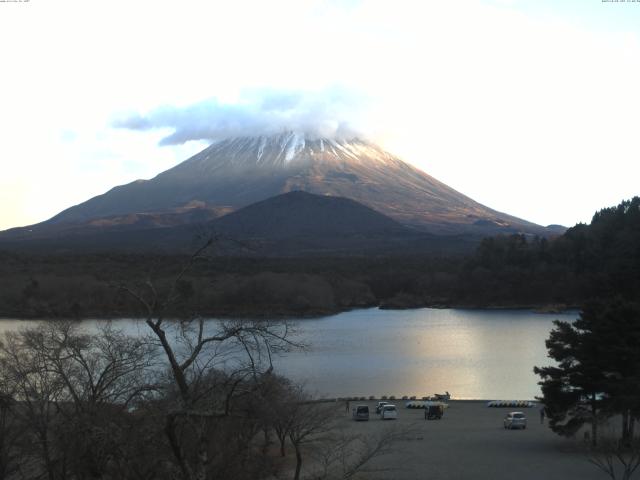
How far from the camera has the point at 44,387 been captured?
905 centimetres

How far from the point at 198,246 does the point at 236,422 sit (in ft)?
11.2

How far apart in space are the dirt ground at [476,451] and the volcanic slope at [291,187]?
90.3 m

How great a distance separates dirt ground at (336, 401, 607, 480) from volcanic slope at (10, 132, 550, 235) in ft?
296

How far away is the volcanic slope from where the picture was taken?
115438mm

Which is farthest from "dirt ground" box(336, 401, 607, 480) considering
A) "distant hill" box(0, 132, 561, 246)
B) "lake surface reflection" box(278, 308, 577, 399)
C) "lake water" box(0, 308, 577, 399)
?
"distant hill" box(0, 132, 561, 246)

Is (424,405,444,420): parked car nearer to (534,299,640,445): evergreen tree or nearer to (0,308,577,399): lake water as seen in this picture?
(0,308,577,399): lake water

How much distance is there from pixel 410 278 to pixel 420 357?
109ft

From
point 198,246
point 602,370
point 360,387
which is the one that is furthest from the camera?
point 360,387

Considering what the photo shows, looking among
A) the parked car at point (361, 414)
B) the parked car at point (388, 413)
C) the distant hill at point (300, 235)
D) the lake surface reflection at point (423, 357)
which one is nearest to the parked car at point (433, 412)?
the parked car at point (388, 413)

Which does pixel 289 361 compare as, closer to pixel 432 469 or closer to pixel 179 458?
pixel 432 469

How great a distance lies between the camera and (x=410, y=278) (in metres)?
62.8

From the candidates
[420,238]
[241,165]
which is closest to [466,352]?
[420,238]

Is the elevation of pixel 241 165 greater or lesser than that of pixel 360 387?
greater

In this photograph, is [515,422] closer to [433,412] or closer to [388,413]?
[433,412]
